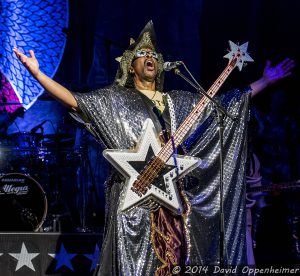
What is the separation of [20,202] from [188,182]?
3.01 meters

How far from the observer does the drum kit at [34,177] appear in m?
6.75

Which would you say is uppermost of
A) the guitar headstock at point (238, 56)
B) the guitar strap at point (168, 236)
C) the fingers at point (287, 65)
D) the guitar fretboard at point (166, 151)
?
the guitar headstock at point (238, 56)

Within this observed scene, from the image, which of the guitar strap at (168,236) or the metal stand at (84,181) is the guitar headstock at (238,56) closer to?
the guitar strap at (168,236)

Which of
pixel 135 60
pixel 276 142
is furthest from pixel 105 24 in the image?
pixel 135 60

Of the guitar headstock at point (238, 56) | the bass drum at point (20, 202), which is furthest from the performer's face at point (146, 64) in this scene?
the bass drum at point (20, 202)

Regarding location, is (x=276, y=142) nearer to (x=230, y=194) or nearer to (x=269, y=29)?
(x=269, y=29)

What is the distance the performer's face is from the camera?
14.6 feet

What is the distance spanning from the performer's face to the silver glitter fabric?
17 cm

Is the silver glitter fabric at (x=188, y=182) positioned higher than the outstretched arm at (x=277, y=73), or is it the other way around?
the outstretched arm at (x=277, y=73)

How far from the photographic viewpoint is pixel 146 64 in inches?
176

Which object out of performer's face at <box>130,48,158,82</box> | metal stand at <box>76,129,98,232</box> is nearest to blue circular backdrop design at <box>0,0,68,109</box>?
metal stand at <box>76,129,98,232</box>

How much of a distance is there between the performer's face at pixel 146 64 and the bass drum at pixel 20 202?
9.37ft

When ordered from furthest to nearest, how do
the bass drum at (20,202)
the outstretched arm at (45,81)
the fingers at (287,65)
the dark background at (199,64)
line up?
the dark background at (199,64) < the bass drum at (20,202) < the fingers at (287,65) < the outstretched arm at (45,81)

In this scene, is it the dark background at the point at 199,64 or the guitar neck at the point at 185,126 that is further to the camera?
the dark background at the point at 199,64
